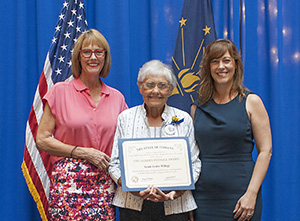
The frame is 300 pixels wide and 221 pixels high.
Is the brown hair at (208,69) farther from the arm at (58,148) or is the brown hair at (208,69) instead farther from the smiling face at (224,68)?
the arm at (58,148)

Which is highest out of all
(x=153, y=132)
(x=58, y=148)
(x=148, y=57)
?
(x=148, y=57)

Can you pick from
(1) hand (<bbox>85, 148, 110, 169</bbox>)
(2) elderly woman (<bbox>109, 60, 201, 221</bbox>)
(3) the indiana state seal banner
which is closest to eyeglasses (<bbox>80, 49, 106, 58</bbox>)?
(2) elderly woman (<bbox>109, 60, 201, 221</bbox>)

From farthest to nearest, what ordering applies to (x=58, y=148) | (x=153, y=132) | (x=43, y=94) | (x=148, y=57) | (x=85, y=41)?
(x=148, y=57) → (x=43, y=94) → (x=85, y=41) → (x=58, y=148) → (x=153, y=132)

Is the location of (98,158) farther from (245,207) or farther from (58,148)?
(245,207)

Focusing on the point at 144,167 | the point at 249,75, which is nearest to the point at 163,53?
the point at 249,75

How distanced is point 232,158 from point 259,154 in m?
0.16

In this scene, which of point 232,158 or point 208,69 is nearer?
point 232,158

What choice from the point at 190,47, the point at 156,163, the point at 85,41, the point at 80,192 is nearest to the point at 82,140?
the point at 80,192

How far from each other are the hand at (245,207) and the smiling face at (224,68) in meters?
0.68

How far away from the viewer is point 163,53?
3186 mm

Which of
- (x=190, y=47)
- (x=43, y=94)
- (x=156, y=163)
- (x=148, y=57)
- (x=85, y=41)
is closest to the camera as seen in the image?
(x=156, y=163)

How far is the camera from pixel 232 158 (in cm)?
193

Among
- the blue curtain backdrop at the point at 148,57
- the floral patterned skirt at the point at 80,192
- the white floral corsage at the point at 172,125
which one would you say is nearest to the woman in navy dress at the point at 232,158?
the white floral corsage at the point at 172,125

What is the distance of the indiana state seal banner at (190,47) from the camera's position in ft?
9.22
